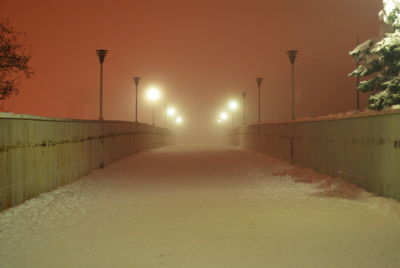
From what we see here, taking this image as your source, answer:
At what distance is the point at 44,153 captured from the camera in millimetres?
11289

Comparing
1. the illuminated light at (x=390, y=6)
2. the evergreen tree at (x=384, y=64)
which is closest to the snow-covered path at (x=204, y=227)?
the evergreen tree at (x=384, y=64)

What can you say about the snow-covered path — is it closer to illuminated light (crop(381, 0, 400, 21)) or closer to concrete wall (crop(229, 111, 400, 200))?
concrete wall (crop(229, 111, 400, 200))

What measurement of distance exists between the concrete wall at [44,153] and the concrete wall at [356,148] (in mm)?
7590

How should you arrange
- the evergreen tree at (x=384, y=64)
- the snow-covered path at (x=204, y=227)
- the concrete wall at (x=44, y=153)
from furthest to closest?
the evergreen tree at (x=384, y=64) → the concrete wall at (x=44, y=153) → the snow-covered path at (x=204, y=227)

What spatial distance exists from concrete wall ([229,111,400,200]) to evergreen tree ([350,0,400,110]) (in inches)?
112

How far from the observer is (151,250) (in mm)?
5988

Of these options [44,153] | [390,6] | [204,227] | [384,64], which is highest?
[390,6]

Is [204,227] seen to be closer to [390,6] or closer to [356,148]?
[356,148]

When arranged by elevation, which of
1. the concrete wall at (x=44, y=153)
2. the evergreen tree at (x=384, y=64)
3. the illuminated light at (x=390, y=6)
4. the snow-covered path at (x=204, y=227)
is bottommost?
the snow-covered path at (x=204, y=227)

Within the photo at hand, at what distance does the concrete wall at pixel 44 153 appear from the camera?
30.3 ft

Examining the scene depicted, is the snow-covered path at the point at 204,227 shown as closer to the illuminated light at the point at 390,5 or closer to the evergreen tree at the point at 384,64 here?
the evergreen tree at the point at 384,64

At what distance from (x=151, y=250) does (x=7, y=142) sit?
468 cm

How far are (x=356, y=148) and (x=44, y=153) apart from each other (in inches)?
300

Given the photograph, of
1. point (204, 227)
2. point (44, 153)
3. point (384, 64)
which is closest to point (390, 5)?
point (384, 64)
